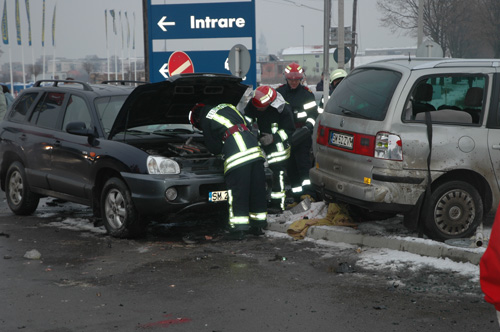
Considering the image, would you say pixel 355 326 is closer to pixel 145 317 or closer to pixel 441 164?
pixel 145 317

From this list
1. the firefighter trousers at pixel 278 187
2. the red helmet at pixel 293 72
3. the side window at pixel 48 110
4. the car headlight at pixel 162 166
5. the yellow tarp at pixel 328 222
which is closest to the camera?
the car headlight at pixel 162 166

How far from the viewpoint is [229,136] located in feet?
27.5

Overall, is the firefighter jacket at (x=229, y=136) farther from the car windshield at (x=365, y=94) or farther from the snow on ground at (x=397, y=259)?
the snow on ground at (x=397, y=259)

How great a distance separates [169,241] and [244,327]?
3426mm

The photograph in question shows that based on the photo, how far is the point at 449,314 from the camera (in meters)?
5.38

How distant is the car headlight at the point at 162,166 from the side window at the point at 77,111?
4.47 ft

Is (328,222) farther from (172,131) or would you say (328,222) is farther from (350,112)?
(172,131)

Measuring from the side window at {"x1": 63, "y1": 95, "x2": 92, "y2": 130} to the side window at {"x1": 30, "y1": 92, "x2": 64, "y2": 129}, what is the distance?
0.66 feet

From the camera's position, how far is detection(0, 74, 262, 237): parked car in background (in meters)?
8.12

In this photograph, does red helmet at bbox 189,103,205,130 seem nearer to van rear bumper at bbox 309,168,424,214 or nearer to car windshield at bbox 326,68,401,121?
car windshield at bbox 326,68,401,121

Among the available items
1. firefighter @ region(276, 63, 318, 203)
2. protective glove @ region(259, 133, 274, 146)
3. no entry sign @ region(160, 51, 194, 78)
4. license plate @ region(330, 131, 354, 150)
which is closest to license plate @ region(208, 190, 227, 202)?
license plate @ region(330, 131, 354, 150)

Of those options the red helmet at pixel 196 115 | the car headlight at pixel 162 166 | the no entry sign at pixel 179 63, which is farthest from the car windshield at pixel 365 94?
the no entry sign at pixel 179 63

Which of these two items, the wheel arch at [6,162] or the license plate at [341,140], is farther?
the wheel arch at [6,162]

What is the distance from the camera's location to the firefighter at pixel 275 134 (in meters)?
9.52
